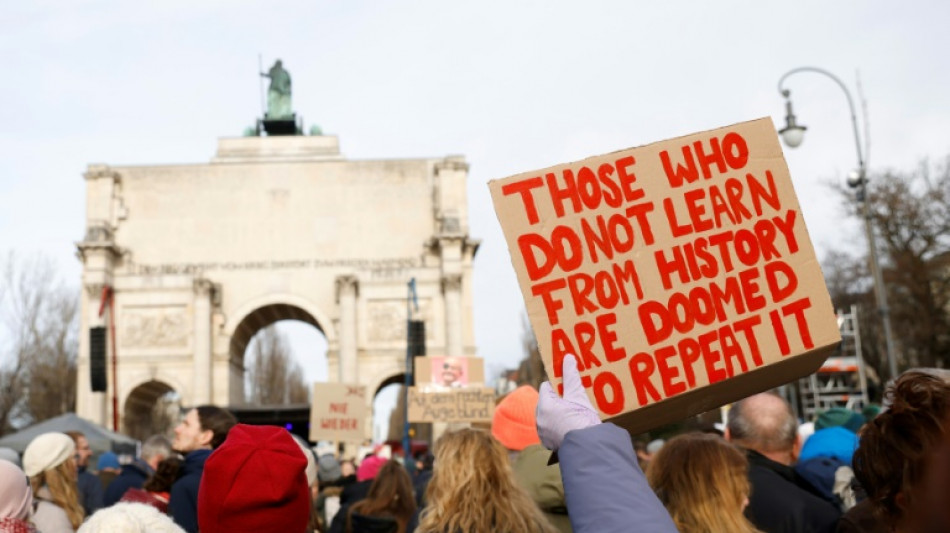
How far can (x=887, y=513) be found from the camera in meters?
2.39

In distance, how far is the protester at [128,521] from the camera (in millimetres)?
3279

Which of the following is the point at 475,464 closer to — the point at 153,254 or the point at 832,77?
the point at 832,77

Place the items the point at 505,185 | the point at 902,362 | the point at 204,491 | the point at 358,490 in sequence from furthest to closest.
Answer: the point at 902,362 → the point at 358,490 → the point at 204,491 → the point at 505,185

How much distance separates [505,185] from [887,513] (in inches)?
54.9

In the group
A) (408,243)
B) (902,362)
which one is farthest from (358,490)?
(902,362)

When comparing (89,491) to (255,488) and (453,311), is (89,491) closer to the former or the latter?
(255,488)

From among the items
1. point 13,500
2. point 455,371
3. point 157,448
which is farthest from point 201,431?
point 455,371

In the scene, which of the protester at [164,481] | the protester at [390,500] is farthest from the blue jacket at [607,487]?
the protester at [390,500]

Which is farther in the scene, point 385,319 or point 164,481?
point 385,319

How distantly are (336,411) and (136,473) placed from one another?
37.4 feet

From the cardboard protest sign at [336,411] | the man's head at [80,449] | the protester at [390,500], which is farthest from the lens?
the cardboard protest sign at [336,411]

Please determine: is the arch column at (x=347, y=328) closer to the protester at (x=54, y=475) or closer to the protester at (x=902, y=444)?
the protester at (x=54, y=475)

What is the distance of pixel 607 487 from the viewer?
92.4 inches

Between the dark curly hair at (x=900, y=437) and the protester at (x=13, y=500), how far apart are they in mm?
3370
